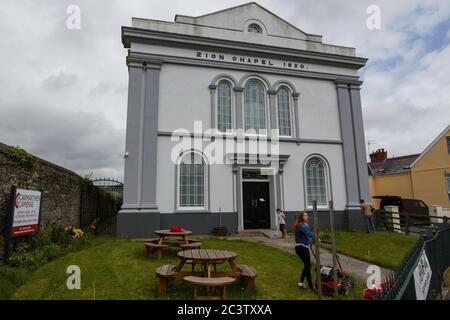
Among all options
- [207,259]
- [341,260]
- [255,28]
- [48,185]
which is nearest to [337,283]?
[207,259]

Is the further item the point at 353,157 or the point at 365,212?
the point at 353,157

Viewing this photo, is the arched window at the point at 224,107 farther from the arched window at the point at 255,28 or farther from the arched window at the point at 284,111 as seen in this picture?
the arched window at the point at 255,28

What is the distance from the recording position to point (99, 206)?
15.8 metres

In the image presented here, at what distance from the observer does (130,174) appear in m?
12.5

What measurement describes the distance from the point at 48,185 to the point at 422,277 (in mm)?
10656

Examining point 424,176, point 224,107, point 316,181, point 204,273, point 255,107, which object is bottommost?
point 204,273

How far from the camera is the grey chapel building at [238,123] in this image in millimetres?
12852

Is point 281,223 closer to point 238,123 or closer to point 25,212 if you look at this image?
point 238,123

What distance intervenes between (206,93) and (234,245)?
7244 mm

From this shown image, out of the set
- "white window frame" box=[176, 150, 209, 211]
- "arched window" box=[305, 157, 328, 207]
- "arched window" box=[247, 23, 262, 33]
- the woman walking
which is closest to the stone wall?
"white window frame" box=[176, 150, 209, 211]

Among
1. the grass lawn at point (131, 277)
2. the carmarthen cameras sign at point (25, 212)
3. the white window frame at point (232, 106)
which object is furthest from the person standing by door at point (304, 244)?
the white window frame at point (232, 106)

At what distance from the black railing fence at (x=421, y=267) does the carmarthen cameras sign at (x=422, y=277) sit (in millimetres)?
15
